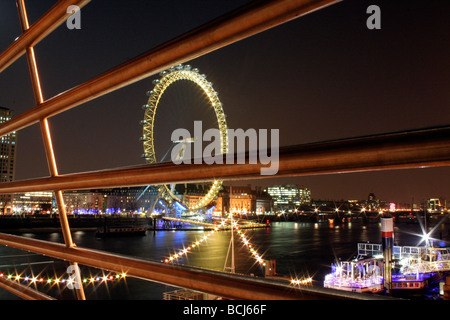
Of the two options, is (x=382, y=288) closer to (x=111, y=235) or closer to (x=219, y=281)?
(x=219, y=281)

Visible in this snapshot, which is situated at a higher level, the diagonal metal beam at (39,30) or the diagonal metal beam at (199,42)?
the diagonal metal beam at (39,30)

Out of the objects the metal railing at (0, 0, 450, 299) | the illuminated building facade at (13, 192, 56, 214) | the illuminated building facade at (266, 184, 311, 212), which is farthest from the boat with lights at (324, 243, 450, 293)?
the illuminated building facade at (266, 184, 311, 212)

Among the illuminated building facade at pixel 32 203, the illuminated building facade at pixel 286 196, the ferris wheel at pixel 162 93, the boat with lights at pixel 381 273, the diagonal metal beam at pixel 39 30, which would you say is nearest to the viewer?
the diagonal metal beam at pixel 39 30

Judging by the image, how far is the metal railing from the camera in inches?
15.0

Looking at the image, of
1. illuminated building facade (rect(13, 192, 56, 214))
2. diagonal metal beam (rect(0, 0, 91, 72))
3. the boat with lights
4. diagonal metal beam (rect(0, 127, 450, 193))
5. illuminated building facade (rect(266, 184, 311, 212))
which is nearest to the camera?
diagonal metal beam (rect(0, 127, 450, 193))

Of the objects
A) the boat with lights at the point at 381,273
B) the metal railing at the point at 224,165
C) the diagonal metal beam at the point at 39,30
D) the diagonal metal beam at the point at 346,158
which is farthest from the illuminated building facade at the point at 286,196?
the diagonal metal beam at the point at 346,158

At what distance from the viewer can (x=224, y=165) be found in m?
0.52

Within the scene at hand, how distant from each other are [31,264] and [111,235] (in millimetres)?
17922

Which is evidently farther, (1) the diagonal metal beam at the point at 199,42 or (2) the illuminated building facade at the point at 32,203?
(2) the illuminated building facade at the point at 32,203

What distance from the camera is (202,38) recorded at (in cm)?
54

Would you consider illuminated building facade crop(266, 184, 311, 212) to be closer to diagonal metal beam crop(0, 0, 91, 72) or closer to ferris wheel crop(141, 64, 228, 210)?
ferris wheel crop(141, 64, 228, 210)

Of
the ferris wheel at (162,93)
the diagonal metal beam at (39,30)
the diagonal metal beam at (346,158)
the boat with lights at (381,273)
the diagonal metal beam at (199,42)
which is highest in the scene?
the ferris wheel at (162,93)

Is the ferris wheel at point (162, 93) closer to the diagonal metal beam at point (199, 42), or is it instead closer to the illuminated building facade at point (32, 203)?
the diagonal metal beam at point (199, 42)

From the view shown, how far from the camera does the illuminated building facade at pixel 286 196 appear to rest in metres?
99.7
